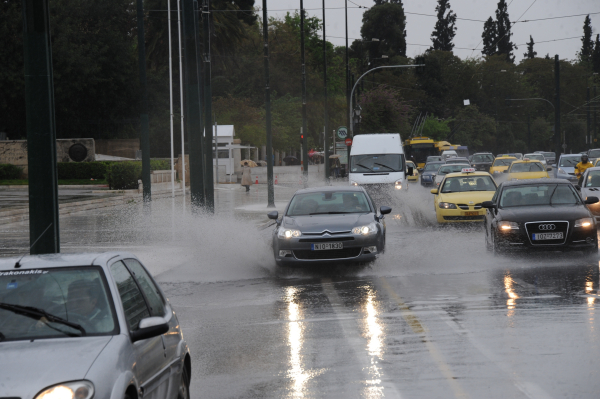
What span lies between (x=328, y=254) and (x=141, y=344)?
28.2 feet

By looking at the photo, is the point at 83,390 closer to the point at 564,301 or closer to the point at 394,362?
the point at 394,362

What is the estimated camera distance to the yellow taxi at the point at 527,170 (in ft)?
115

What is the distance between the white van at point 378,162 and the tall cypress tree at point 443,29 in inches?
3842

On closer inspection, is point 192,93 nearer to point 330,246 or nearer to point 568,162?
point 330,246

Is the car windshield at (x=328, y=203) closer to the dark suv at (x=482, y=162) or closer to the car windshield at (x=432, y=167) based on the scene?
the car windshield at (x=432, y=167)

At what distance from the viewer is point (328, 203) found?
591 inches

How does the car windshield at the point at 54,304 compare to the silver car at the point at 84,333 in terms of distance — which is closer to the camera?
the silver car at the point at 84,333

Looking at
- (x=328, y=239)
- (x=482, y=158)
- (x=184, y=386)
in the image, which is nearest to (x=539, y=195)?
(x=328, y=239)

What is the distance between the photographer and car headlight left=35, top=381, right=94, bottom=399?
12.9 ft

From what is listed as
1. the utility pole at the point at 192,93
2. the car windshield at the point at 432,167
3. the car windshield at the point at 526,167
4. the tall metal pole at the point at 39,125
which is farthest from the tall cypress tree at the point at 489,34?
the tall metal pole at the point at 39,125

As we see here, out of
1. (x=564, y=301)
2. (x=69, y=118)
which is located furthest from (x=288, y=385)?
(x=69, y=118)

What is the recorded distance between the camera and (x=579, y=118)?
131875mm

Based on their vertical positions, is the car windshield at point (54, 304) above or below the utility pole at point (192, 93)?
below

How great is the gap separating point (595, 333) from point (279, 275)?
6628mm
